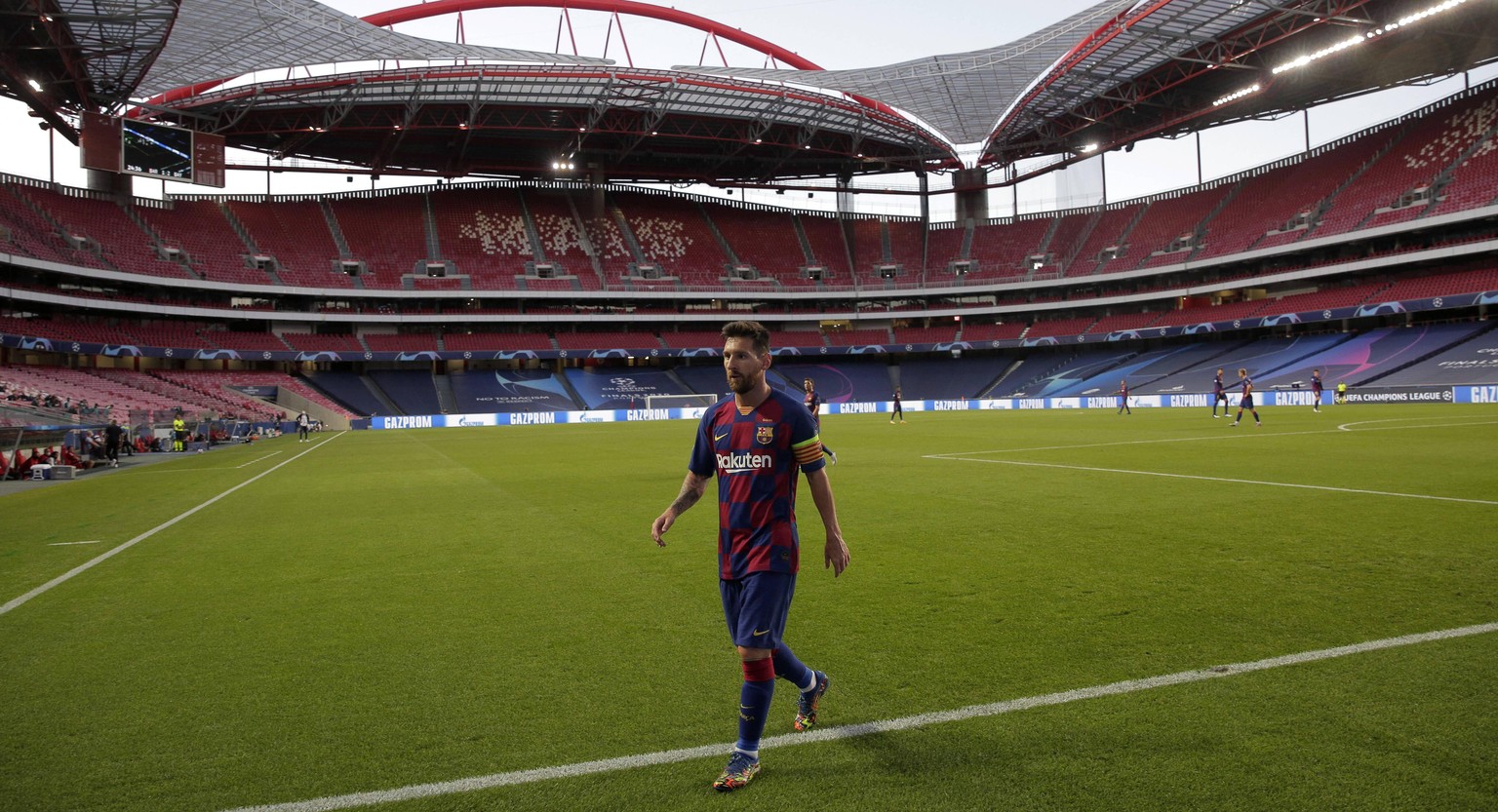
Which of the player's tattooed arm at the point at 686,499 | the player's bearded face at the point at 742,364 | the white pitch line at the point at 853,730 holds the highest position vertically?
the player's bearded face at the point at 742,364

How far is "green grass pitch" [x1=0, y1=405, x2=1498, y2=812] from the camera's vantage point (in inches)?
146

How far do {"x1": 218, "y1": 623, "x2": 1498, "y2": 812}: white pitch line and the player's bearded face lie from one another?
1.79 meters

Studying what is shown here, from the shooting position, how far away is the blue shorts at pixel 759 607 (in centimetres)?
392

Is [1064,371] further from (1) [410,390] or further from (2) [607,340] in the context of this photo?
(1) [410,390]

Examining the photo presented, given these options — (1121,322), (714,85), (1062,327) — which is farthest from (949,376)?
(714,85)

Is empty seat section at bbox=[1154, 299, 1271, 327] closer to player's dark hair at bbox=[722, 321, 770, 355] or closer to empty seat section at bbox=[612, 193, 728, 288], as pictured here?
empty seat section at bbox=[612, 193, 728, 288]

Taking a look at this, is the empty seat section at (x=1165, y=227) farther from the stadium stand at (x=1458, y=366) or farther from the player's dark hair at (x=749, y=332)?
the player's dark hair at (x=749, y=332)

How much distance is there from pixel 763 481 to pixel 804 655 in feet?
6.16

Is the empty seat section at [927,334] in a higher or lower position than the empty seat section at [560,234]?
lower

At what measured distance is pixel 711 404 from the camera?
52.3m

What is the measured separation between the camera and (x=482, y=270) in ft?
229

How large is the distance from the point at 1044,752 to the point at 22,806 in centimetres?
451

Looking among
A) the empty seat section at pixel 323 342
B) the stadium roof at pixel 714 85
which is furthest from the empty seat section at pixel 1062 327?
the empty seat section at pixel 323 342

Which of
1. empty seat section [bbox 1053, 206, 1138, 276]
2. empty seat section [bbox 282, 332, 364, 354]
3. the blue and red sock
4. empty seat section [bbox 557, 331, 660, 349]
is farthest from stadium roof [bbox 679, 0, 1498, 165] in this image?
the blue and red sock
